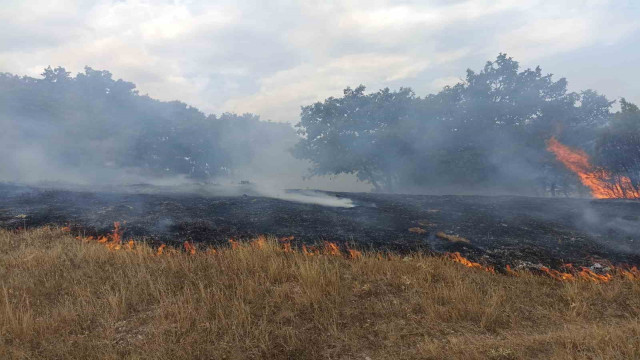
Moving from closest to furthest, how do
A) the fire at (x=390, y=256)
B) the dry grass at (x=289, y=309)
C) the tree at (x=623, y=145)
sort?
the dry grass at (x=289, y=309) < the fire at (x=390, y=256) < the tree at (x=623, y=145)

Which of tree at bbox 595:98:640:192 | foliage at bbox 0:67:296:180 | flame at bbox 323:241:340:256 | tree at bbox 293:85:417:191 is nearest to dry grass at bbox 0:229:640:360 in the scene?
flame at bbox 323:241:340:256

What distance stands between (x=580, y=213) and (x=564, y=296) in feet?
24.9

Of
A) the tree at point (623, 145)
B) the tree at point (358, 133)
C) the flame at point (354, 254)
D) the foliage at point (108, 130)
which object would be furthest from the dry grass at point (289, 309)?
the foliage at point (108, 130)

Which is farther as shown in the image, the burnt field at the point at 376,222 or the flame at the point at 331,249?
the burnt field at the point at 376,222

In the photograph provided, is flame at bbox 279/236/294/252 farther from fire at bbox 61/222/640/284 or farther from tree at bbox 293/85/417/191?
tree at bbox 293/85/417/191

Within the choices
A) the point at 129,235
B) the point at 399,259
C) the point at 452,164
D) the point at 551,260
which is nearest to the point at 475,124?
the point at 452,164

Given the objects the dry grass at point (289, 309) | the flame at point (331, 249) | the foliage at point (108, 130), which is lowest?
the dry grass at point (289, 309)

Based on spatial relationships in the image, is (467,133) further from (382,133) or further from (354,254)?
(354,254)

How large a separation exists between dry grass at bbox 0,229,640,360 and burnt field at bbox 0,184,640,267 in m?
1.71

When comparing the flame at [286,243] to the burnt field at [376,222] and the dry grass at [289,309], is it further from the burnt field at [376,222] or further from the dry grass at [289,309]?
→ the dry grass at [289,309]

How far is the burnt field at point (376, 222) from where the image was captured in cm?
882

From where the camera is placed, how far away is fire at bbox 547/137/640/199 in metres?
21.4

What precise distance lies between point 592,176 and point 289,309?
75.9 ft

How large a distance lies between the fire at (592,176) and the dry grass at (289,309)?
18.3 metres
